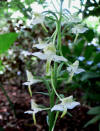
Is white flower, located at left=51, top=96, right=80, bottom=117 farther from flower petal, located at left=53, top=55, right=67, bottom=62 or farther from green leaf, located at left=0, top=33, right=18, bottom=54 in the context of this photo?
green leaf, located at left=0, top=33, right=18, bottom=54

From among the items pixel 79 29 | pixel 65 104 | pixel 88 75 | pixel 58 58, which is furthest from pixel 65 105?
pixel 88 75

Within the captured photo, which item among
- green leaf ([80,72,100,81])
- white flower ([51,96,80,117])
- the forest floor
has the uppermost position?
white flower ([51,96,80,117])

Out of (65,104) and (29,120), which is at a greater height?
(65,104)

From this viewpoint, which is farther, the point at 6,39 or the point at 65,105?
the point at 6,39

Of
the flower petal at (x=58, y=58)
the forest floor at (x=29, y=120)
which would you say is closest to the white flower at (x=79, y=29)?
the flower petal at (x=58, y=58)

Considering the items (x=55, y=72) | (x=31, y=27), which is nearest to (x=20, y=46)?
(x=31, y=27)

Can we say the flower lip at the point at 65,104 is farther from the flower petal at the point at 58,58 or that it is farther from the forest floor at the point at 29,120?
the forest floor at the point at 29,120

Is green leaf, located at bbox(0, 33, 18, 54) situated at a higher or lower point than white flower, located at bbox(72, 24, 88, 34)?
lower

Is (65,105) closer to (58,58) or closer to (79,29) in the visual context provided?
(58,58)

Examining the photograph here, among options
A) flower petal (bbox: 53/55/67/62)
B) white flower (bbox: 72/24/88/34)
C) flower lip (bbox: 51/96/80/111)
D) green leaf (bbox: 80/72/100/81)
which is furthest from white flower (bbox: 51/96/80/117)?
green leaf (bbox: 80/72/100/81)

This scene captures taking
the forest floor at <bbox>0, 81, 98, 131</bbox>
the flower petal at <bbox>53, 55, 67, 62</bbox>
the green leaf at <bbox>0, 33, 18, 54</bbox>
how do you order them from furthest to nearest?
the forest floor at <bbox>0, 81, 98, 131</bbox>, the green leaf at <bbox>0, 33, 18, 54</bbox>, the flower petal at <bbox>53, 55, 67, 62</bbox>

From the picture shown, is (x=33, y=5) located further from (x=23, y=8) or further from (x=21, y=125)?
(x=21, y=125)
